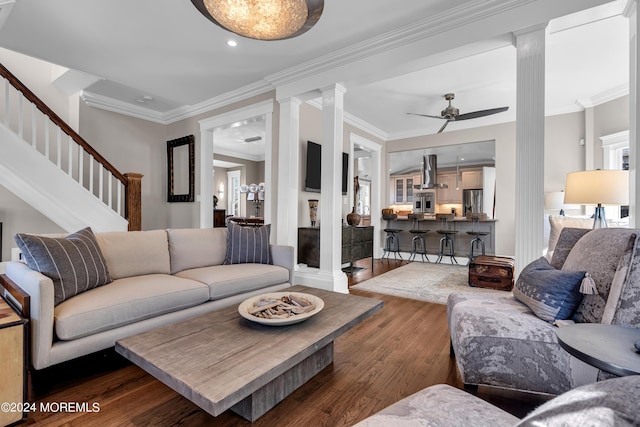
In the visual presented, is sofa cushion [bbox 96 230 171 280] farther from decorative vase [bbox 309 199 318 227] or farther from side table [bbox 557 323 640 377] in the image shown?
side table [bbox 557 323 640 377]

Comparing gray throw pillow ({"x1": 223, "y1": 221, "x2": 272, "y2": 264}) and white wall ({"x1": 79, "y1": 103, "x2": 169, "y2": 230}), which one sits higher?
white wall ({"x1": 79, "y1": 103, "x2": 169, "y2": 230})

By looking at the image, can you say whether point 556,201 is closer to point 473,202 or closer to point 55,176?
point 473,202

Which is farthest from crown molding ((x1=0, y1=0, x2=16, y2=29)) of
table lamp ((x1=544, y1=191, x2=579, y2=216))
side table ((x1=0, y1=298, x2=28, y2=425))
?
table lamp ((x1=544, y1=191, x2=579, y2=216))

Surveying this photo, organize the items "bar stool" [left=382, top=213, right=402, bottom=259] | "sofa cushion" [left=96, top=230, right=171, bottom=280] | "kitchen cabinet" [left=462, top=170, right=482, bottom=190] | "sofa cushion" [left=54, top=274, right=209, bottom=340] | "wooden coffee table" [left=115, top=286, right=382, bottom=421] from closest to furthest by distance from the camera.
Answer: "wooden coffee table" [left=115, top=286, right=382, bottom=421] → "sofa cushion" [left=54, top=274, right=209, bottom=340] → "sofa cushion" [left=96, top=230, right=171, bottom=280] → "bar stool" [left=382, top=213, right=402, bottom=259] → "kitchen cabinet" [left=462, top=170, right=482, bottom=190]

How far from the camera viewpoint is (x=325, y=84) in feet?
12.3

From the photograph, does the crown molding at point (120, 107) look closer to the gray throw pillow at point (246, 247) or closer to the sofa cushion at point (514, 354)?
the gray throw pillow at point (246, 247)

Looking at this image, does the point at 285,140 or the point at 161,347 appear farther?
the point at 285,140

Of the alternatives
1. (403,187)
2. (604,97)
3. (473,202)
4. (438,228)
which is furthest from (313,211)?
(403,187)

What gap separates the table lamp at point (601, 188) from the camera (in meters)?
2.75

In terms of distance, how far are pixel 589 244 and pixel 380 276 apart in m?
3.29

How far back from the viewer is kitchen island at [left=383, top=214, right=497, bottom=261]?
5.93m

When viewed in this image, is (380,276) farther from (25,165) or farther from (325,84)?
(25,165)

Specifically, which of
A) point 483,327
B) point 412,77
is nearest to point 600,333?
point 483,327

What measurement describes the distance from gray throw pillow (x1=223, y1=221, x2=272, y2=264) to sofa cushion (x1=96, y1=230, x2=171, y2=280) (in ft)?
1.95
